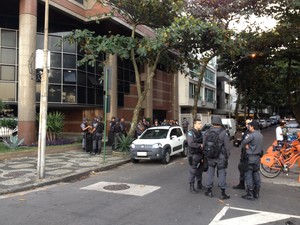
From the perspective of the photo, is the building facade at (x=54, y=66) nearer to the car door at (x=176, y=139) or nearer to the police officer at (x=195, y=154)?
the car door at (x=176, y=139)

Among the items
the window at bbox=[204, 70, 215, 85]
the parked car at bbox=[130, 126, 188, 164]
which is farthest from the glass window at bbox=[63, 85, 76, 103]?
the window at bbox=[204, 70, 215, 85]

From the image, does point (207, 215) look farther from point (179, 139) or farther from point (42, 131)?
point (179, 139)

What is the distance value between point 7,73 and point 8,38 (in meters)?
2.07

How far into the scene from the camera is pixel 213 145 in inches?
297

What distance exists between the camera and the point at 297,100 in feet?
123

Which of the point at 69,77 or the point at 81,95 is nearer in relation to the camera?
the point at 69,77

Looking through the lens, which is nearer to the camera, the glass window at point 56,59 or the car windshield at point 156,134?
the car windshield at point 156,134

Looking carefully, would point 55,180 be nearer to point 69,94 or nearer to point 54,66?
point 69,94

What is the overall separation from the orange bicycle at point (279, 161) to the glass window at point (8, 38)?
1579 centimetres

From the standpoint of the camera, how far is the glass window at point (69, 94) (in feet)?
69.7

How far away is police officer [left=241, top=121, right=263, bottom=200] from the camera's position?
765 cm

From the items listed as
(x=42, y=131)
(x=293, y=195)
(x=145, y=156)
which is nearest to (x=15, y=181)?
(x=42, y=131)

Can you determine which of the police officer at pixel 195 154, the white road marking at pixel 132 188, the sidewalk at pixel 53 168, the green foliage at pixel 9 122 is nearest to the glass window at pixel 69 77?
the green foliage at pixel 9 122

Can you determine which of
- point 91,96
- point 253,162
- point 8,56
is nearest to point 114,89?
point 91,96
